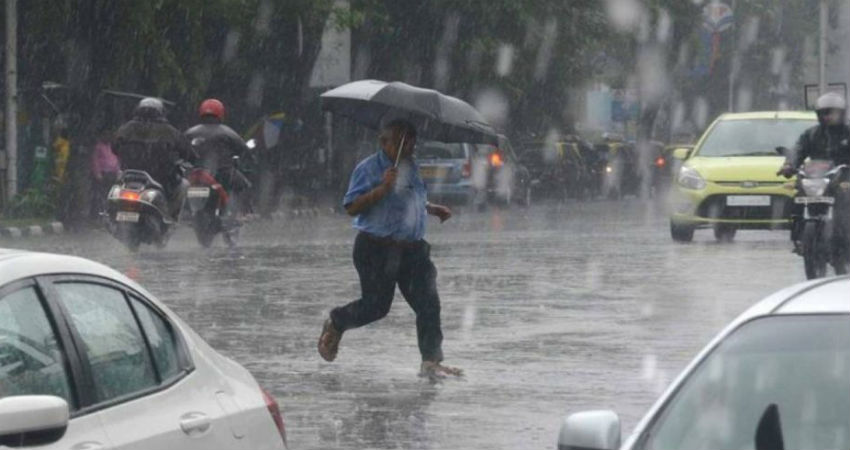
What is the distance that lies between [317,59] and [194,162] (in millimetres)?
19173

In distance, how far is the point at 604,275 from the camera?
857 inches

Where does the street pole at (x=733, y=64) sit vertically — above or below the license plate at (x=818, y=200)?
above

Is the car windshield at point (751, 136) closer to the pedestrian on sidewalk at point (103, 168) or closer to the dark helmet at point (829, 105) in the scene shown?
the dark helmet at point (829, 105)

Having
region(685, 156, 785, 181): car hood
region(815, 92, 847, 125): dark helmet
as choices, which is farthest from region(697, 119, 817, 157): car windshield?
region(815, 92, 847, 125): dark helmet

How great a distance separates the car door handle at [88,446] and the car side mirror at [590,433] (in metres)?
1.16

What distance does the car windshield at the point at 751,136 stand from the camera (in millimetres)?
26969

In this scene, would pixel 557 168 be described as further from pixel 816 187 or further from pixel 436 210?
pixel 436 210

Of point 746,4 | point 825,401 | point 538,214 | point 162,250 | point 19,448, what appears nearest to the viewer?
point 19,448

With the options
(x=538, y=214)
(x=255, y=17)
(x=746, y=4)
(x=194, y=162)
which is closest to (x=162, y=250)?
(x=194, y=162)

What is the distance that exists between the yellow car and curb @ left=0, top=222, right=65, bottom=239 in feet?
27.1

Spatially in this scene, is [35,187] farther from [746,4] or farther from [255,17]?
[746,4]

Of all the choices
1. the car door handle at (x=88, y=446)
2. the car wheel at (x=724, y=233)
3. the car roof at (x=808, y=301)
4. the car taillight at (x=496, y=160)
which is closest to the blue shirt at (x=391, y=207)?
the car roof at (x=808, y=301)

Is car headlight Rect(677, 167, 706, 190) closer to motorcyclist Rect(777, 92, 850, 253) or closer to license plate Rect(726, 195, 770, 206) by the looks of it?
license plate Rect(726, 195, 770, 206)

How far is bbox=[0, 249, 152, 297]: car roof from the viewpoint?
5.87 metres
